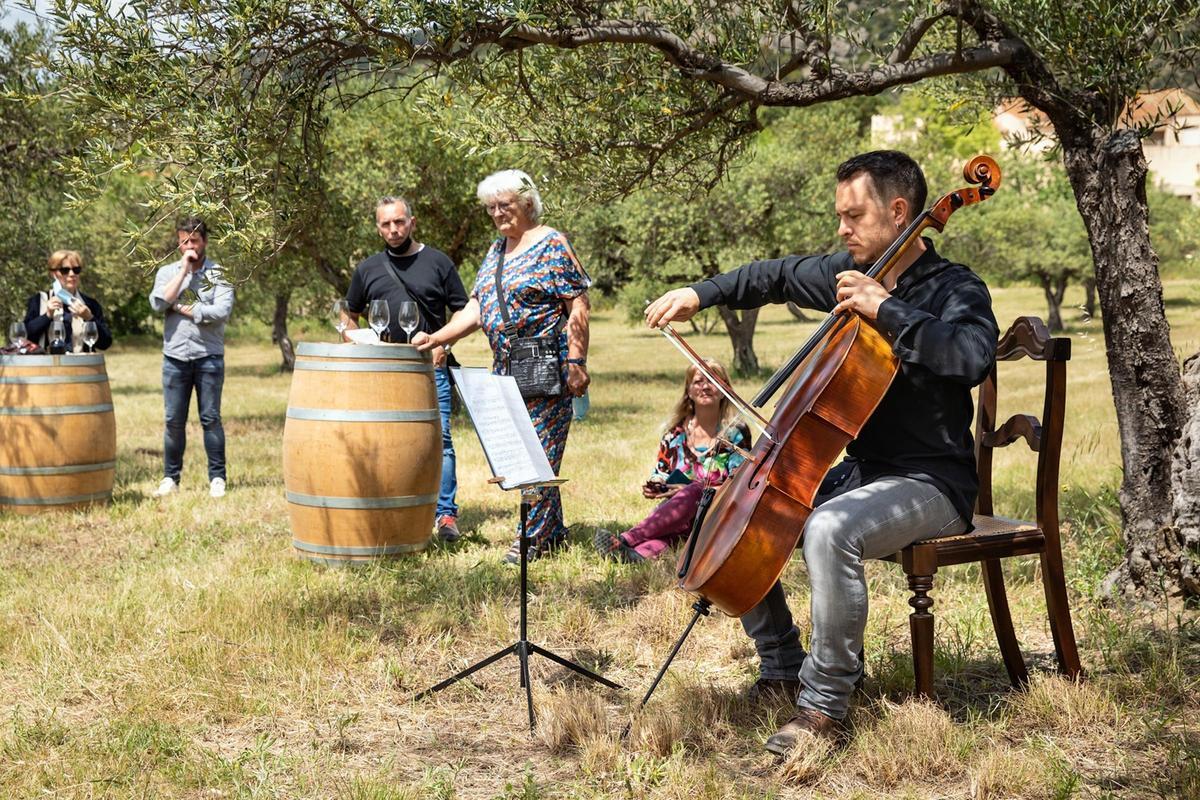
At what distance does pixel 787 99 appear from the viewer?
5105mm

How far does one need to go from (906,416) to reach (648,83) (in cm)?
265

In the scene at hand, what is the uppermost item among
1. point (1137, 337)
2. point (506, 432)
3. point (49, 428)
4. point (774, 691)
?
point (1137, 337)

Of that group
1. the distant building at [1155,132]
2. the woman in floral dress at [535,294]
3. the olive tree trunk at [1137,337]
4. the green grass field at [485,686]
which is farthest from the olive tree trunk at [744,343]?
the olive tree trunk at [1137,337]

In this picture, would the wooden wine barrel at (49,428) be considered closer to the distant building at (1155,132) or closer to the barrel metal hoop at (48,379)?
the barrel metal hoop at (48,379)

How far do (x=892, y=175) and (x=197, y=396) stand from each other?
662 cm

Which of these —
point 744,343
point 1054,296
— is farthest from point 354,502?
point 1054,296

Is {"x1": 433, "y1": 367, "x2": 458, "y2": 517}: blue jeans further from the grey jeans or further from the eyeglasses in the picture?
the grey jeans

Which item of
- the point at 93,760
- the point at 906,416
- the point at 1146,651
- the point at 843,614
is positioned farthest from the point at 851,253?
the point at 93,760

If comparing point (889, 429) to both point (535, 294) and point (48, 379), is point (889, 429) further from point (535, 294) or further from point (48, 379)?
point (48, 379)

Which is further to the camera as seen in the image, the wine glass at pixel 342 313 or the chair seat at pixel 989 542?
the wine glass at pixel 342 313

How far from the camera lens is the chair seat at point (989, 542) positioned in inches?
157

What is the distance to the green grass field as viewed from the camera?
3746mm

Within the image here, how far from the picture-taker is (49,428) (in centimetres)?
818

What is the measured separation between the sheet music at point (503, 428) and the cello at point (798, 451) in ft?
2.42
